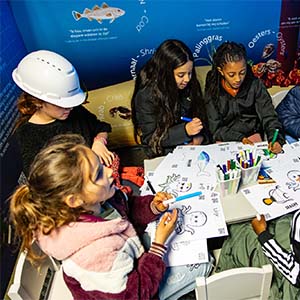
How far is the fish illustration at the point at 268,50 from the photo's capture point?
2105mm

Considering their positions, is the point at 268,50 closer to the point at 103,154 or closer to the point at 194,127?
the point at 194,127

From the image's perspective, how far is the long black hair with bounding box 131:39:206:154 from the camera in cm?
162

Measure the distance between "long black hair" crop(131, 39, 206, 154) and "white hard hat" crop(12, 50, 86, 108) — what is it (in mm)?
463

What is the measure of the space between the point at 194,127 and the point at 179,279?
2.49 ft

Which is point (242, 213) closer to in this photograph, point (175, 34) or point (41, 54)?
point (41, 54)

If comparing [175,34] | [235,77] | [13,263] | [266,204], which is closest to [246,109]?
[235,77]

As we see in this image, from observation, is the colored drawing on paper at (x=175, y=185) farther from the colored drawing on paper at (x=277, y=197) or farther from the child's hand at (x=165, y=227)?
the colored drawing on paper at (x=277, y=197)

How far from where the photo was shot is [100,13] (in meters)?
1.88

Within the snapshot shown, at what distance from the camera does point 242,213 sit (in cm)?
123

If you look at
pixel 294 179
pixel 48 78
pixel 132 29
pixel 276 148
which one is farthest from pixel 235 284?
pixel 132 29

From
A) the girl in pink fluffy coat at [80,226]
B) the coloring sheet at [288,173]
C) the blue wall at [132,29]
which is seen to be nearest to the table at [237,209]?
the coloring sheet at [288,173]

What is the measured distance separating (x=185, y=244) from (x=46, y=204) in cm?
47

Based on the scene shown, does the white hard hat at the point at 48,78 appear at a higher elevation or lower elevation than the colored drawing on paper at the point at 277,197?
higher

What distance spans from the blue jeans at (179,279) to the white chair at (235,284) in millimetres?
126
